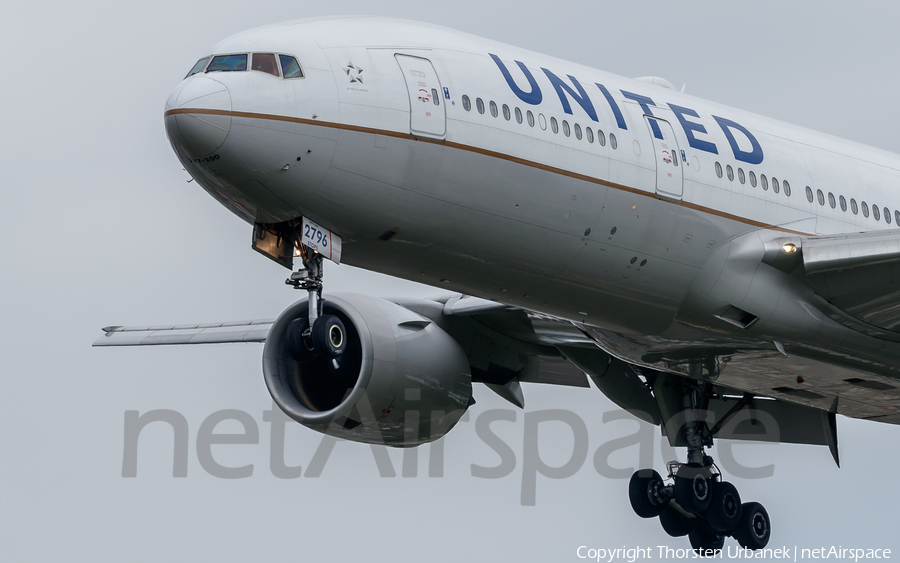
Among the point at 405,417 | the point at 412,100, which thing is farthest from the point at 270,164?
the point at 405,417

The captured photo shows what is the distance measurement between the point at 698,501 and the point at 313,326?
995cm

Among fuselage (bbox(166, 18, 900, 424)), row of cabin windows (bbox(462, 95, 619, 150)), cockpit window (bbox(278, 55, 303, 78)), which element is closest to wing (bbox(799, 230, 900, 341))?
fuselage (bbox(166, 18, 900, 424))

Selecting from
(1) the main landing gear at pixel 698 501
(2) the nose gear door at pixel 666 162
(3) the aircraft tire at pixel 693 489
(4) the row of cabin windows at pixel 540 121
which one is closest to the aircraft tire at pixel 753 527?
(1) the main landing gear at pixel 698 501

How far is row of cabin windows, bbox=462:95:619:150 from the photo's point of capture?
15219 millimetres

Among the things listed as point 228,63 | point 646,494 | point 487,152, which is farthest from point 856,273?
point 228,63

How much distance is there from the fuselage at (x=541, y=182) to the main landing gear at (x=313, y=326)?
0.53 metres

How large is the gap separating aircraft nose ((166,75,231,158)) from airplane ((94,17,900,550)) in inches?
0.9

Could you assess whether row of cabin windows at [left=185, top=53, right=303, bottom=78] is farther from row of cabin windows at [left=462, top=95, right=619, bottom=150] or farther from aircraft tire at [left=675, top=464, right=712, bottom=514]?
aircraft tire at [left=675, top=464, right=712, bottom=514]

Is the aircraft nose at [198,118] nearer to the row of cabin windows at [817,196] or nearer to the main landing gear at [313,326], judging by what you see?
the main landing gear at [313,326]

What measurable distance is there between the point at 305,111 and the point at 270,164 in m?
0.67

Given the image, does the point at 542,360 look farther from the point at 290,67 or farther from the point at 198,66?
the point at 198,66

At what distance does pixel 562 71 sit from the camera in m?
16.8

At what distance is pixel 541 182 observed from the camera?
1554 centimetres

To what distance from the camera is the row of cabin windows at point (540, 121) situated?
1522 centimetres
